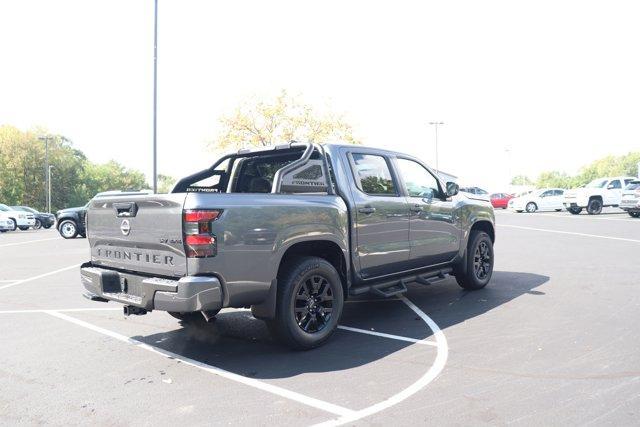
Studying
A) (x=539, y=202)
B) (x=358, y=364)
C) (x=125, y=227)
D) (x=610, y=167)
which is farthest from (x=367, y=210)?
(x=610, y=167)

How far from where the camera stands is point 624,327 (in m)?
5.20

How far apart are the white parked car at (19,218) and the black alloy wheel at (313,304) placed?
27684 mm

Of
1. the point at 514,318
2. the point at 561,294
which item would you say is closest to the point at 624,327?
the point at 514,318

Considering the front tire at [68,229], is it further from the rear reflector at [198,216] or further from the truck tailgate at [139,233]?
the rear reflector at [198,216]

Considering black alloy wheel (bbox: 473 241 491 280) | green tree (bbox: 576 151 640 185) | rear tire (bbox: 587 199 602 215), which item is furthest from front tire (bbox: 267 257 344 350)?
green tree (bbox: 576 151 640 185)

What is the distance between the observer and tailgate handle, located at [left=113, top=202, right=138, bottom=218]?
448cm

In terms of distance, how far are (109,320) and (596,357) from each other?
16.7 ft

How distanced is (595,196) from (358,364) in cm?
2673

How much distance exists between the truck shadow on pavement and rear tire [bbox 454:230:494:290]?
0.47ft

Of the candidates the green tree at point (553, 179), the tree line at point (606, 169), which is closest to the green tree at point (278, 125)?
the tree line at point (606, 169)

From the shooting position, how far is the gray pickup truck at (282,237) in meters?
4.08

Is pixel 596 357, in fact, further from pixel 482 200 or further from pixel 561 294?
pixel 482 200

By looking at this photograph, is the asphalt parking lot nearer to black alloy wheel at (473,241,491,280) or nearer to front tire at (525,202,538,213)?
black alloy wheel at (473,241,491,280)

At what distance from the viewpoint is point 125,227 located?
15.1 ft
